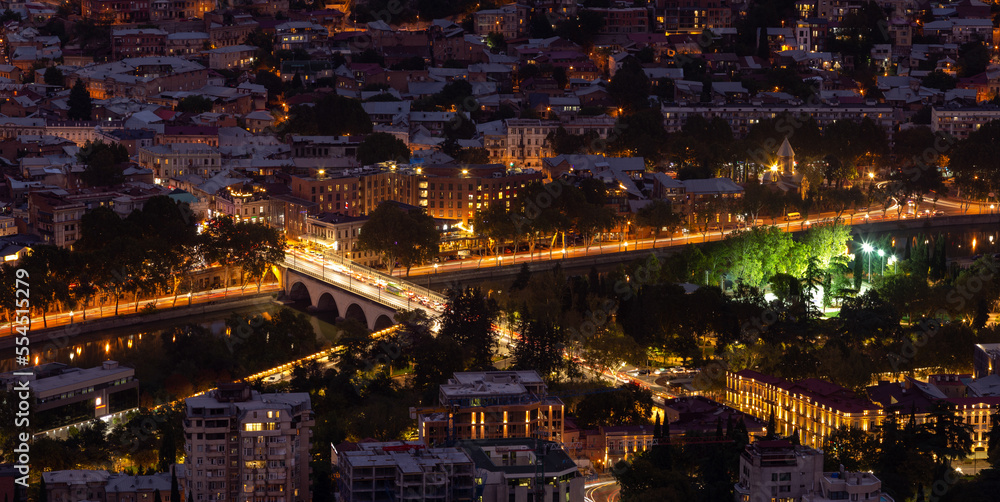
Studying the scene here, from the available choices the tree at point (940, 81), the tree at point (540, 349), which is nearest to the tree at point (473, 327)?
the tree at point (540, 349)

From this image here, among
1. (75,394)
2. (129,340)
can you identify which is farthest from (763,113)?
(75,394)

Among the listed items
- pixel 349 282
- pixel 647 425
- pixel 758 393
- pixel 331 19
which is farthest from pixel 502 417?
pixel 331 19

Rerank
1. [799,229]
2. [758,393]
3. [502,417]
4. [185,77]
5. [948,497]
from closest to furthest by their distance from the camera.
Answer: [948,497] < [502,417] < [758,393] < [799,229] < [185,77]

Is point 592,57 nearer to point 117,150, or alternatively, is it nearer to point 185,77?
point 185,77

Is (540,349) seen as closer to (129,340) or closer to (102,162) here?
(129,340)

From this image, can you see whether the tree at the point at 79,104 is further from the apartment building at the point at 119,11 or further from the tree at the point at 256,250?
the tree at the point at 256,250

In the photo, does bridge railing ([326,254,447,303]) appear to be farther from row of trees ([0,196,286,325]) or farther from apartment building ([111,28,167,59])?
apartment building ([111,28,167,59])
